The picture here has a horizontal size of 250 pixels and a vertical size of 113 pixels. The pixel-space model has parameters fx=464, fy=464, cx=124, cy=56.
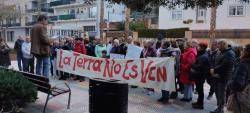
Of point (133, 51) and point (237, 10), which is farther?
point (237, 10)

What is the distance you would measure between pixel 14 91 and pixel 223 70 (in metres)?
4.32

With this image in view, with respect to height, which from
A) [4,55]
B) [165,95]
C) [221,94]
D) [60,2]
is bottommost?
[165,95]

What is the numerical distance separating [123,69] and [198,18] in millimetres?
35873

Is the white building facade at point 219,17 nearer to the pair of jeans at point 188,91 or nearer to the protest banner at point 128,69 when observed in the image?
the protest banner at point 128,69

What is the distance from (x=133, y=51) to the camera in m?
14.4

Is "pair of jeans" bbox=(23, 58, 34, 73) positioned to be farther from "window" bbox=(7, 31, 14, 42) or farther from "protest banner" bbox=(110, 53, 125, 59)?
"window" bbox=(7, 31, 14, 42)

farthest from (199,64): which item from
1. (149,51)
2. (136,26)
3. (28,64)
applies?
(136,26)

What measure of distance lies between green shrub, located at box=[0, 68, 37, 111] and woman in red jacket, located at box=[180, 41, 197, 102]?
13.0 feet

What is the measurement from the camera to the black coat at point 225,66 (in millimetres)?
9672

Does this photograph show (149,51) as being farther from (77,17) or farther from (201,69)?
(77,17)

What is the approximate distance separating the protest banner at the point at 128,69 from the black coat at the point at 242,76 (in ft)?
11.4

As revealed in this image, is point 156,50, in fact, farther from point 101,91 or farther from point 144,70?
point 101,91

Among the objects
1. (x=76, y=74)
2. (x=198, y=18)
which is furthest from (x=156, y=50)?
(x=198, y=18)

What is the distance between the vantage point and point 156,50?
13531mm
